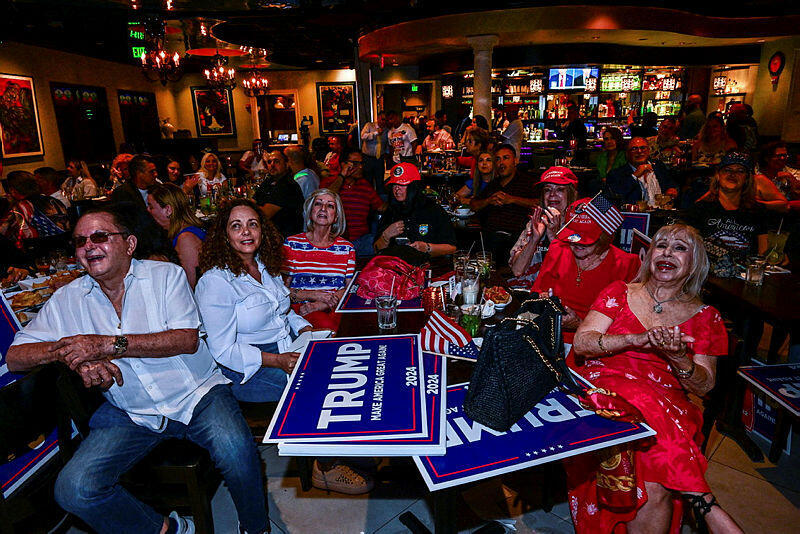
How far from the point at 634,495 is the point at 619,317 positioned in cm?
76

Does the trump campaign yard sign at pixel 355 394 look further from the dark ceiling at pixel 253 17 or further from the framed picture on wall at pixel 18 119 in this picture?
the framed picture on wall at pixel 18 119

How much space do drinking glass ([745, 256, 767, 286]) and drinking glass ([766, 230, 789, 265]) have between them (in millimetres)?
343

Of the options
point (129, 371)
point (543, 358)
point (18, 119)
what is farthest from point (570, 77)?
point (129, 371)

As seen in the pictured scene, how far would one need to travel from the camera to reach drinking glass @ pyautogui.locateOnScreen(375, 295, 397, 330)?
2.23 m

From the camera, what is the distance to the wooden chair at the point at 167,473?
1967mm

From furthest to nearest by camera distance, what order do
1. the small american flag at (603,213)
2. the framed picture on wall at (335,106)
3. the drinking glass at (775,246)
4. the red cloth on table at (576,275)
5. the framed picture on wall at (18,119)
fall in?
the framed picture on wall at (335,106)
the framed picture on wall at (18,119)
the drinking glass at (775,246)
the red cloth on table at (576,275)
the small american flag at (603,213)

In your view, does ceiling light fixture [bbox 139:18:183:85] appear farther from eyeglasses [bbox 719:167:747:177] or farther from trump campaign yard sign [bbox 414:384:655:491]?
trump campaign yard sign [bbox 414:384:655:491]

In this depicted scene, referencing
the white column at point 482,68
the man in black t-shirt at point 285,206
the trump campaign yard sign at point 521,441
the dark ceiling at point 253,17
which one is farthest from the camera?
the white column at point 482,68

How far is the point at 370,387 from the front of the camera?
1.71 meters

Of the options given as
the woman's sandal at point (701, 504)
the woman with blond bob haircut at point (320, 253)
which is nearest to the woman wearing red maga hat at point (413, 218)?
the woman with blond bob haircut at point (320, 253)

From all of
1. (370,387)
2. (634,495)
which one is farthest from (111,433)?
(634,495)

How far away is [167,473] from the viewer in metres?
1.98

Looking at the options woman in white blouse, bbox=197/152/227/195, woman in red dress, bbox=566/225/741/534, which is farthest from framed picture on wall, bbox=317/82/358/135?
woman in red dress, bbox=566/225/741/534

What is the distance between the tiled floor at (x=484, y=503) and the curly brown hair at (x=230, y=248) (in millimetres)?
1233
